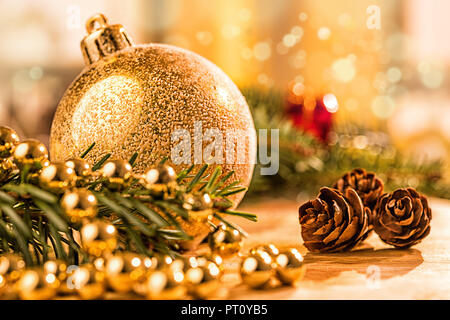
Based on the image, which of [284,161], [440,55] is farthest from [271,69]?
[284,161]

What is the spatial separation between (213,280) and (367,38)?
1104 mm

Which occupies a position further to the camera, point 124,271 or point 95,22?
point 95,22

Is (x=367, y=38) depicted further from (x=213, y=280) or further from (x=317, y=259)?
(x=213, y=280)

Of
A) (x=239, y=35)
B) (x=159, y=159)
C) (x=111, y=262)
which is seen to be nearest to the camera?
(x=111, y=262)

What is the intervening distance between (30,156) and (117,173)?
0.20 feet

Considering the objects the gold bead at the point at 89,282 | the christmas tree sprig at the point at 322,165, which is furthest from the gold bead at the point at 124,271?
the christmas tree sprig at the point at 322,165

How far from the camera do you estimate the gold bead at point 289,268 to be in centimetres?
30

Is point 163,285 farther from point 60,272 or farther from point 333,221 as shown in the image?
point 333,221

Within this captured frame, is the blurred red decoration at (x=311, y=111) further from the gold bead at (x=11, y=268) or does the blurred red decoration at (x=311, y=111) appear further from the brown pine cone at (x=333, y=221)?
the gold bead at (x=11, y=268)

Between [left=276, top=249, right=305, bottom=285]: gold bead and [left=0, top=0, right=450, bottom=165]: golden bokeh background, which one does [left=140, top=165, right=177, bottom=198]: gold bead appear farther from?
[left=0, top=0, right=450, bottom=165]: golden bokeh background

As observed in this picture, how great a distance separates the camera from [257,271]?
295 mm

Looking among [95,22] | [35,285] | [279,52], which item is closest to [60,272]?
[35,285]

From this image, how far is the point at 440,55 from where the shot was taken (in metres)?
1.35

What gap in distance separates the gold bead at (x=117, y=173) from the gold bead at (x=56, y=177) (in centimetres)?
2
